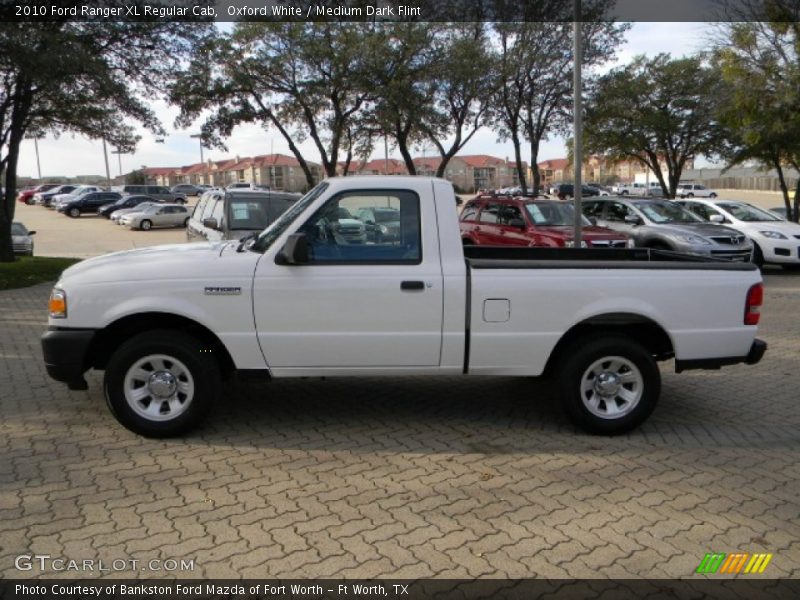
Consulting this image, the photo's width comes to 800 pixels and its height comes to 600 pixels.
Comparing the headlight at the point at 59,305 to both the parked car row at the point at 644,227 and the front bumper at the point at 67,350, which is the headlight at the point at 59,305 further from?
the parked car row at the point at 644,227

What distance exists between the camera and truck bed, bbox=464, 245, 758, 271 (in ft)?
15.9

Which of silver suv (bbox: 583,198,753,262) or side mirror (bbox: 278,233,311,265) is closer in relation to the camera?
side mirror (bbox: 278,233,311,265)

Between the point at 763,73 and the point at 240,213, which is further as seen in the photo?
the point at 763,73

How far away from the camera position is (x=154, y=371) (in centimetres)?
479

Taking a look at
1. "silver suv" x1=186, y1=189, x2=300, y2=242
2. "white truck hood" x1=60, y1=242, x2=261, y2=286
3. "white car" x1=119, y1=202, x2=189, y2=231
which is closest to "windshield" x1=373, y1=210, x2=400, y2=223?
"white truck hood" x1=60, y1=242, x2=261, y2=286

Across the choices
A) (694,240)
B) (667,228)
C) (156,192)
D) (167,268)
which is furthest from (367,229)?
(156,192)

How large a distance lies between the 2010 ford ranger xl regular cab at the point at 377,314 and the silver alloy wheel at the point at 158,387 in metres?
0.01

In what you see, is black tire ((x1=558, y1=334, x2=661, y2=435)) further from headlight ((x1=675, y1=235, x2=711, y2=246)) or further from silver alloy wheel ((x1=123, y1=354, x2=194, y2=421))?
headlight ((x1=675, y1=235, x2=711, y2=246))

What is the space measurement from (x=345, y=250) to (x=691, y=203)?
535 inches

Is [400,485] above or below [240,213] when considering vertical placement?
below

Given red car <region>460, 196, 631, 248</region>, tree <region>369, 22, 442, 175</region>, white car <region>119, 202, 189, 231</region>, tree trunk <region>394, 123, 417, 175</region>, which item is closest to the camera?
red car <region>460, 196, 631, 248</region>

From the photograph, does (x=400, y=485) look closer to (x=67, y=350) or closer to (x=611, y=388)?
(x=611, y=388)

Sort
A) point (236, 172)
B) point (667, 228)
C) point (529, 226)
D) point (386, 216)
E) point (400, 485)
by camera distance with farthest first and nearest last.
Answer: point (236, 172) → point (667, 228) → point (529, 226) → point (386, 216) → point (400, 485)

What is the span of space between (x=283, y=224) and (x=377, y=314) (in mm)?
971
